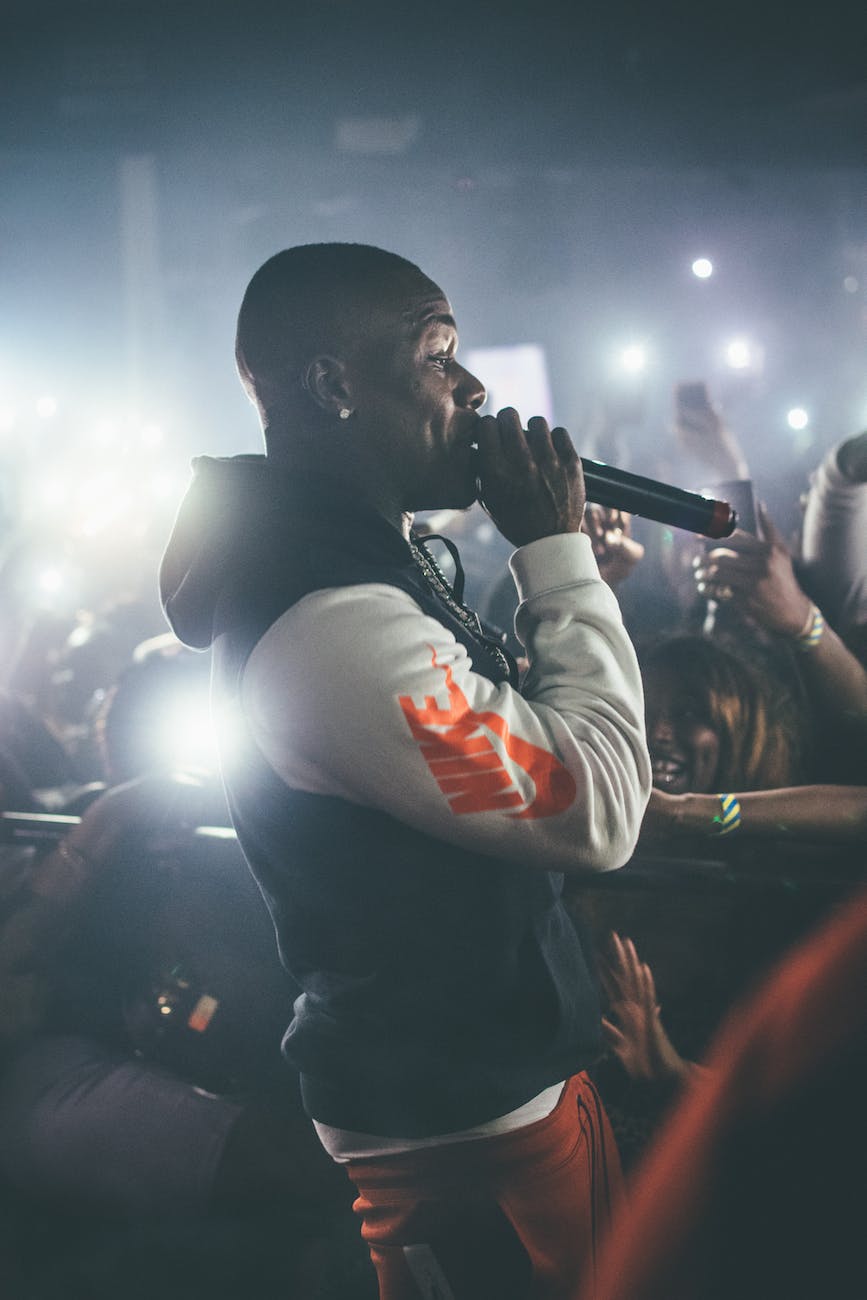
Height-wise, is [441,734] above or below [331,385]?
→ below

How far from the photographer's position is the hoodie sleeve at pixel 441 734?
751mm

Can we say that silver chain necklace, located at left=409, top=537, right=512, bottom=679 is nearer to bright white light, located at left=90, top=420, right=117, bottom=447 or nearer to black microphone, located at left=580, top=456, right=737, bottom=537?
black microphone, located at left=580, top=456, right=737, bottom=537

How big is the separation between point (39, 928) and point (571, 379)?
11926 millimetres

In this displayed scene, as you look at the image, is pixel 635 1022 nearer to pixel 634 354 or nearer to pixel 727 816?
pixel 727 816

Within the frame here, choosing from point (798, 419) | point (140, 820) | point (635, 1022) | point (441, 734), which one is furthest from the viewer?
point (798, 419)

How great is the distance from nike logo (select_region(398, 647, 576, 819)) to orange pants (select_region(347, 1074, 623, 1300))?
49 centimetres

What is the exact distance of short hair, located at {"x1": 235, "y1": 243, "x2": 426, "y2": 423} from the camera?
103 centimetres

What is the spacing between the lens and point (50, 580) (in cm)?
532

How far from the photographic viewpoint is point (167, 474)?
8656mm

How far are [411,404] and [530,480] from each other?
200 millimetres

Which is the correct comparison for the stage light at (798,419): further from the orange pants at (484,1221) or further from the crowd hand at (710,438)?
the orange pants at (484,1221)

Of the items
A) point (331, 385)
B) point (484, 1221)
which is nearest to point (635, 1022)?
point (484, 1221)

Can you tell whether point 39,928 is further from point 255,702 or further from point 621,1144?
point 255,702

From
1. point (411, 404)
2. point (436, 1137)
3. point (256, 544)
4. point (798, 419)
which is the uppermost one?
point (798, 419)
